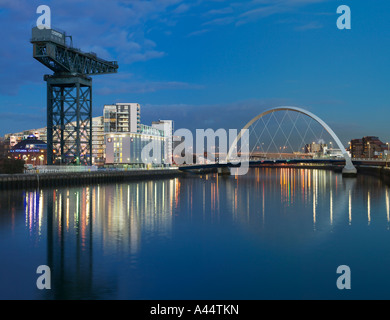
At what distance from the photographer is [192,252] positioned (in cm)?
2045

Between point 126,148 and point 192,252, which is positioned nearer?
point 192,252

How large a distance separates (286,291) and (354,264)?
5.28 metres

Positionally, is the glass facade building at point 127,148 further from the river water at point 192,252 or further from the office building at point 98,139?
the river water at point 192,252

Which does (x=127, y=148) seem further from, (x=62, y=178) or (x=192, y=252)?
(x=192, y=252)

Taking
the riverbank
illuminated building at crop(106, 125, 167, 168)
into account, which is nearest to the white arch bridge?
the riverbank

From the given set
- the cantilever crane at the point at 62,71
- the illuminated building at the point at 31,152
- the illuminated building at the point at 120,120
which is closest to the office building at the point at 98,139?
the illuminated building at the point at 120,120

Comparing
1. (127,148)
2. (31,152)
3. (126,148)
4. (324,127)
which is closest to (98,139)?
(126,148)

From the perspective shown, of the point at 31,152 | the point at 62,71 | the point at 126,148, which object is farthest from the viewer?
the point at 126,148

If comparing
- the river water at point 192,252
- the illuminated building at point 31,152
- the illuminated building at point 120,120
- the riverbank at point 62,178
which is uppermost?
the illuminated building at point 120,120

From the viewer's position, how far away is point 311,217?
3284 cm

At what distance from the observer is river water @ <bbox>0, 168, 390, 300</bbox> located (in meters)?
14.7

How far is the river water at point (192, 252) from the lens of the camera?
14.7 m

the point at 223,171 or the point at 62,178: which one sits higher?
the point at 223,171
